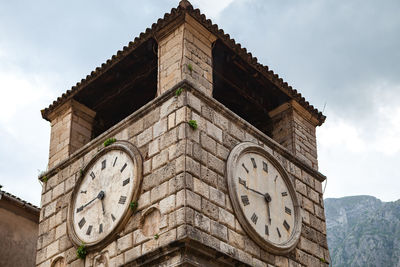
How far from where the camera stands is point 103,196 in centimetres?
892

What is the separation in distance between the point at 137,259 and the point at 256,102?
4.31 metres

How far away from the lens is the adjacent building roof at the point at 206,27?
9367 mm

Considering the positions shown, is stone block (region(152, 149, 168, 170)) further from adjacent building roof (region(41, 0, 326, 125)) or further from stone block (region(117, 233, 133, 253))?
adjacent building roof (region(41, 0, 326, 125))

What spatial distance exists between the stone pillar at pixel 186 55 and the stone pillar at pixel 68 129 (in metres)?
2.14

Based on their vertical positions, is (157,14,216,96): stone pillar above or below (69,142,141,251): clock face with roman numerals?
above

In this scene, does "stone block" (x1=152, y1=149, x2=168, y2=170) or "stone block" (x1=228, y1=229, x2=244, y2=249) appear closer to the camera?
"stone block" (x1=228, y1=229, x2=244, y2=249)

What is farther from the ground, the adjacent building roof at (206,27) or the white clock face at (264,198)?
the adjacent building roof at (206,27)

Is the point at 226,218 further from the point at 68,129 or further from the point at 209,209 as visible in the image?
the point at 68,129

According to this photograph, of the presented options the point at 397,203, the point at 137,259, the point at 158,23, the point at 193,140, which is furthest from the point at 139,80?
the point at 397,203

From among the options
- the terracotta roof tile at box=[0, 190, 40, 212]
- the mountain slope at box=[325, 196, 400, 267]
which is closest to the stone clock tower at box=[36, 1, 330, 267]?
the terracotta roof tile at box=[0, 190, 40, 212]

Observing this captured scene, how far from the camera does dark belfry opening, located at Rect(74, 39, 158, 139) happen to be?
33.6 feet

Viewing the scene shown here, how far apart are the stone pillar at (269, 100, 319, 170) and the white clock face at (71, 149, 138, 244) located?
3140mm

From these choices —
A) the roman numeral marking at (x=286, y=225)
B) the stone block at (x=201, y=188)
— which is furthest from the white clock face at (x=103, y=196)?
the roman numeral marking at (x=286, y=225)

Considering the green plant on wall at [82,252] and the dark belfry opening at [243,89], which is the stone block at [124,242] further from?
the dark belfry opening at [243,89]
